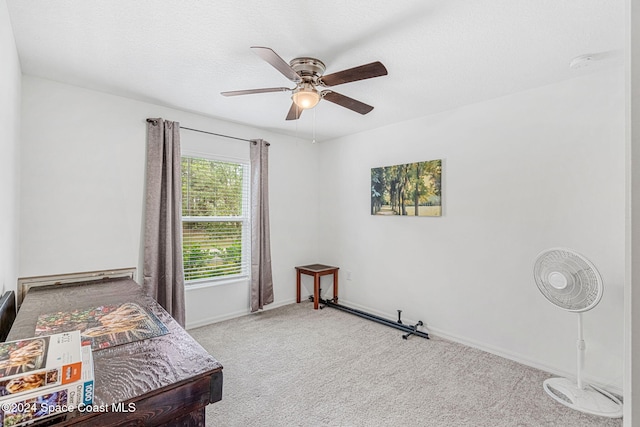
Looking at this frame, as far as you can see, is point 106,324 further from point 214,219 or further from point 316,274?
point 316,274

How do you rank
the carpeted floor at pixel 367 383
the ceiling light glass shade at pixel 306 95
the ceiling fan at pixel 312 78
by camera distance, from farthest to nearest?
1. the ceiling light glass shade at pixel 306 95
2. the carpeted floor at pixel 367 383
3. the ceiling fan at pixel 312 78

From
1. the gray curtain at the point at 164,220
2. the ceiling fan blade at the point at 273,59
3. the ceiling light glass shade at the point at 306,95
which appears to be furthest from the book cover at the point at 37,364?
the gray curtain at the point at 164,220

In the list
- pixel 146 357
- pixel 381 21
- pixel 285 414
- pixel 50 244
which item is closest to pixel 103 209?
pixel 50 244

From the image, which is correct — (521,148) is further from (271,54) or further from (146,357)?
(146,357)

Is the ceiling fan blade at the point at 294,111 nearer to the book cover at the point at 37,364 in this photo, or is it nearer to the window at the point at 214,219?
the window at the point at 214,219

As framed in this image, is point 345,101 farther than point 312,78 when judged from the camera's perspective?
Yes

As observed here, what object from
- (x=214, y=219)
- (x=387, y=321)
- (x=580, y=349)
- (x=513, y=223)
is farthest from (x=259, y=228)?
(x=580, y=349)

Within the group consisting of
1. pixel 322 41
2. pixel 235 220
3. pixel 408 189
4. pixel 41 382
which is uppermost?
pixel 322 41

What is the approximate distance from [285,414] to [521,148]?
9.43ft

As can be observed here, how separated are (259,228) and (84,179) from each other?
1.86 m

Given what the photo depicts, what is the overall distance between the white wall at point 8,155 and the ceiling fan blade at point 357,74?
1.76m

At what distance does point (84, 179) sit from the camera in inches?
111

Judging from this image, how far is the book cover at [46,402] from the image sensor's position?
85cm

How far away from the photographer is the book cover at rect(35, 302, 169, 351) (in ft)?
5.01
